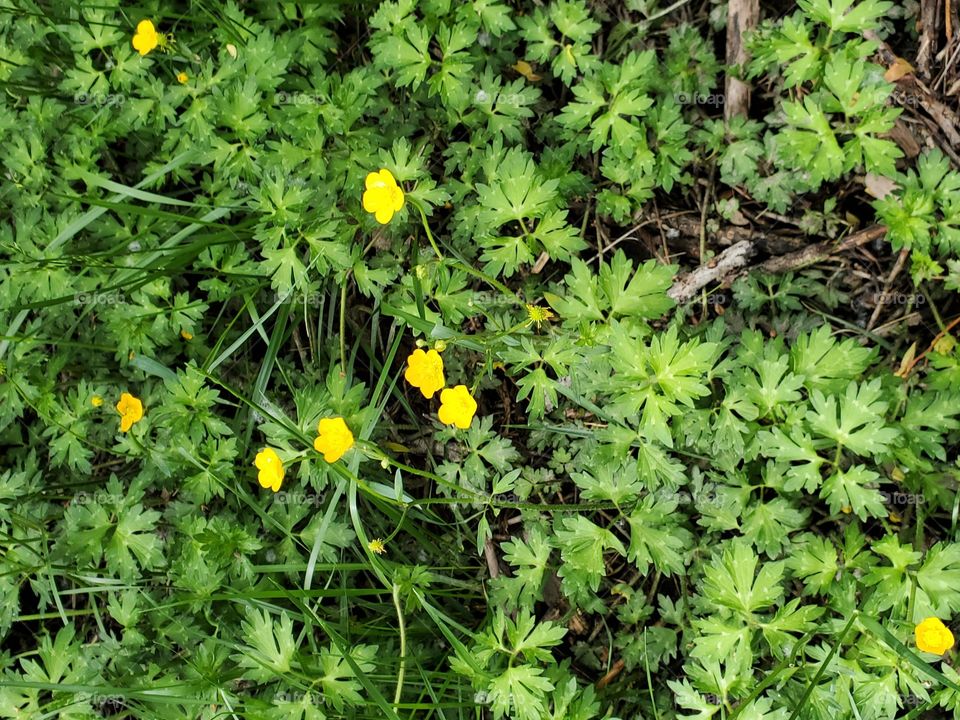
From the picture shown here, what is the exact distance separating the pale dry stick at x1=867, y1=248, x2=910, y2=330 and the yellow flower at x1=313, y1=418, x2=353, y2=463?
80.1 inches

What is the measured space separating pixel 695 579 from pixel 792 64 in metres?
1.92

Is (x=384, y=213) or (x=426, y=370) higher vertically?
(x=384, y=213)

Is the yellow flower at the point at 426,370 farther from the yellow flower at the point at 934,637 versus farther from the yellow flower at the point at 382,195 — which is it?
the yellow flower at the point at 934,637

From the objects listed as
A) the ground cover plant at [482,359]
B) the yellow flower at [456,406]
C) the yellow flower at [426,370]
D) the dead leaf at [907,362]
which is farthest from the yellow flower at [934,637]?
the yellow flower at [426,370]

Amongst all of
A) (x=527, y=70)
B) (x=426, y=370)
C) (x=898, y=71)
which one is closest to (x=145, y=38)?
(x=527, y=70)

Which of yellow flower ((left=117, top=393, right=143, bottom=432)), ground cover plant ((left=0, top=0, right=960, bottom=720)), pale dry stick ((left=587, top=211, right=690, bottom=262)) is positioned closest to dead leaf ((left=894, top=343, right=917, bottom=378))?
ground cover plant ((left=0, top=0, right=960, bottom=720))

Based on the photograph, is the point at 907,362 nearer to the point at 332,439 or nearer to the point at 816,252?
the point at 816,252

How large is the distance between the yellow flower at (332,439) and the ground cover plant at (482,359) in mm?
15

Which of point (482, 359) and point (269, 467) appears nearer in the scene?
point (269, 467)

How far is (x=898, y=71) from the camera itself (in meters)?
3.04

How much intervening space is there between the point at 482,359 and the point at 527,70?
1237 millimetres

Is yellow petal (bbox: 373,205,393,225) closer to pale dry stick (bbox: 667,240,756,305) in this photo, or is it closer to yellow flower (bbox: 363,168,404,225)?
yellow flower (bbox: 363,168,404,225)

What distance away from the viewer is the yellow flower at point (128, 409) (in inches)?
126

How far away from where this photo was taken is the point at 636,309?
278 cm
